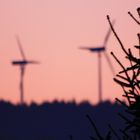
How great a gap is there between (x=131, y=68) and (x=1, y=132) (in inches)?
6926

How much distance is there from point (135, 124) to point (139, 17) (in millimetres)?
990

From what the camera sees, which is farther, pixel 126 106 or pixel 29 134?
pixel 29 134

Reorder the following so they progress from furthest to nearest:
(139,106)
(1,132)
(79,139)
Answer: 1. (1,132)
2. (79,139)
3. (139,106)

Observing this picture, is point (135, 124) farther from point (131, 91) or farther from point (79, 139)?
point (79, 139)

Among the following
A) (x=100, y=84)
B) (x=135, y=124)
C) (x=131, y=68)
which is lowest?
(x=135, y=124)

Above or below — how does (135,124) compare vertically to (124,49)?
below

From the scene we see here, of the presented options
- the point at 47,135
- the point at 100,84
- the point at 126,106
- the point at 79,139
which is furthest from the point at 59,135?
the point at 126,106

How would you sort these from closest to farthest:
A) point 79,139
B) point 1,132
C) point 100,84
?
point 100,84
point 79,139
point 1,132

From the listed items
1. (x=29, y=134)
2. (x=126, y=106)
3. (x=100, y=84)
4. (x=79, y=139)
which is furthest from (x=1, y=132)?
(x=126, y=106)

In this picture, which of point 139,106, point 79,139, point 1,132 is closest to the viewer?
point 139,106

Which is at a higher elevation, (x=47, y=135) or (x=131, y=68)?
(x=47, y=135)

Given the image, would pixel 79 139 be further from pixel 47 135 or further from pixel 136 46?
pixel 136 46

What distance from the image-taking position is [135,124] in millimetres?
8719

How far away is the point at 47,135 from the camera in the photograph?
18950 cm
